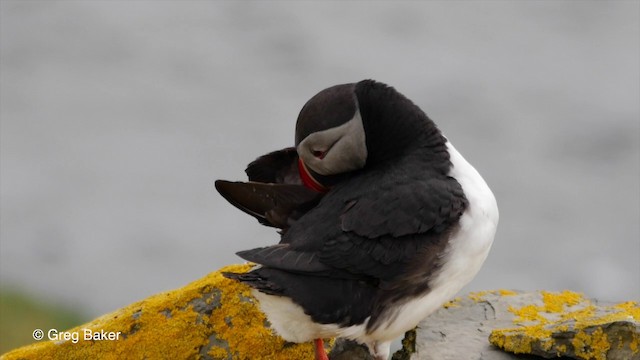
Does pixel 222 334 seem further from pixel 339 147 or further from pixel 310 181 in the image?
pixel 339 147

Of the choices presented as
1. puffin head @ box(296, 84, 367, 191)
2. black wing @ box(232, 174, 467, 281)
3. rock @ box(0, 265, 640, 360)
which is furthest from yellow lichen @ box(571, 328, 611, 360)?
puffin head @ box(296, 84, 367, 191)

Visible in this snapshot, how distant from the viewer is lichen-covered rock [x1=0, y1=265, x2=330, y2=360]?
16.8 feet

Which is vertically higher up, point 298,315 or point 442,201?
point 442,201

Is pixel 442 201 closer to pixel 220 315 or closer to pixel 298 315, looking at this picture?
pixel 298 315

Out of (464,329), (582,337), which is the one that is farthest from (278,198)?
(582,337)

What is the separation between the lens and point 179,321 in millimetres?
5176

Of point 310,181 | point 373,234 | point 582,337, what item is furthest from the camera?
point 310,181

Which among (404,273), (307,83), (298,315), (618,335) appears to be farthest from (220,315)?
(307,83)

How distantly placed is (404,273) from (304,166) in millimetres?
743

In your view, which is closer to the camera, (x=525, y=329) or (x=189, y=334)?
(x=525, y=329)

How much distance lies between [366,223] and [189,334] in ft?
4.29

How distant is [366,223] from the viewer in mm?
4406

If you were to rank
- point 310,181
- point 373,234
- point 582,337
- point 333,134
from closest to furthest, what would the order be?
point 373,234 < point 333,134 < point 582,337 < point 310,181

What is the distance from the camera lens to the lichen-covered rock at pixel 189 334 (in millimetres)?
5133
